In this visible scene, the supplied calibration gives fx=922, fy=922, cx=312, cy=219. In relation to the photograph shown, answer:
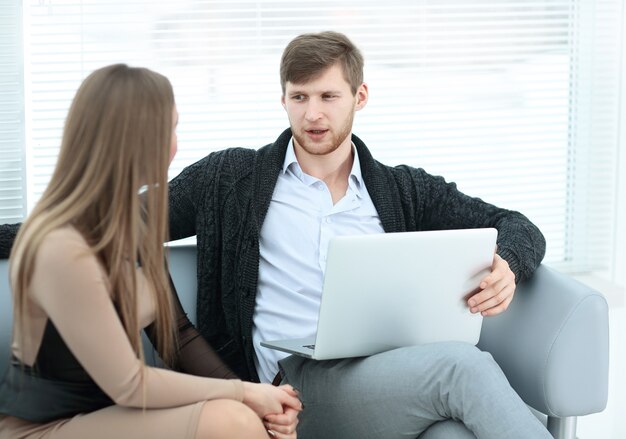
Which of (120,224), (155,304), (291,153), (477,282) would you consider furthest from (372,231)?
(120,224)

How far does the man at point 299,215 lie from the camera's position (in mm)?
2246

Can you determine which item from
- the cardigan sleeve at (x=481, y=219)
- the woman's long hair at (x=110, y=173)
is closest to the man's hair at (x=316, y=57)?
the cardigan sleeve at (x=481, y=219)

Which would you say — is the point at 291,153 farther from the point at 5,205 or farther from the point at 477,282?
the point at 5,205

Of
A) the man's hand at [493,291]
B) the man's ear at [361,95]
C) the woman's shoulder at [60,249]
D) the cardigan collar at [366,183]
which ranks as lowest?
the man's hand at [493,291]

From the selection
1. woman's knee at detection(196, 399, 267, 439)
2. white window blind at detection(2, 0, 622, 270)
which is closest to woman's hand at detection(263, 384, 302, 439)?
woman's knee at detection(196, 399, 267, 439)

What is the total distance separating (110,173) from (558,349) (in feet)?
3.61

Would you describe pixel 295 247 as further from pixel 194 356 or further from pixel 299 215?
pixel 194 356

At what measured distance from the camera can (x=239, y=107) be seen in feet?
10.2

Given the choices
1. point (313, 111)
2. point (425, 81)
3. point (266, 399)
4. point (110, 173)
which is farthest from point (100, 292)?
point (425, 81)

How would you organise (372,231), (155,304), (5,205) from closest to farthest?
(155,304) → (372,231) → (5,205)

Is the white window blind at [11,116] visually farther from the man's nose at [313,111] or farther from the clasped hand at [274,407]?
the clasped hand at [274,407]

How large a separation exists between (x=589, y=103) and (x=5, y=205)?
2.05m

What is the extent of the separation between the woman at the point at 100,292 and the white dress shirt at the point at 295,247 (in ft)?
1.96

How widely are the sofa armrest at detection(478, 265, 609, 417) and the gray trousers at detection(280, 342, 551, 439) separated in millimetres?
244
